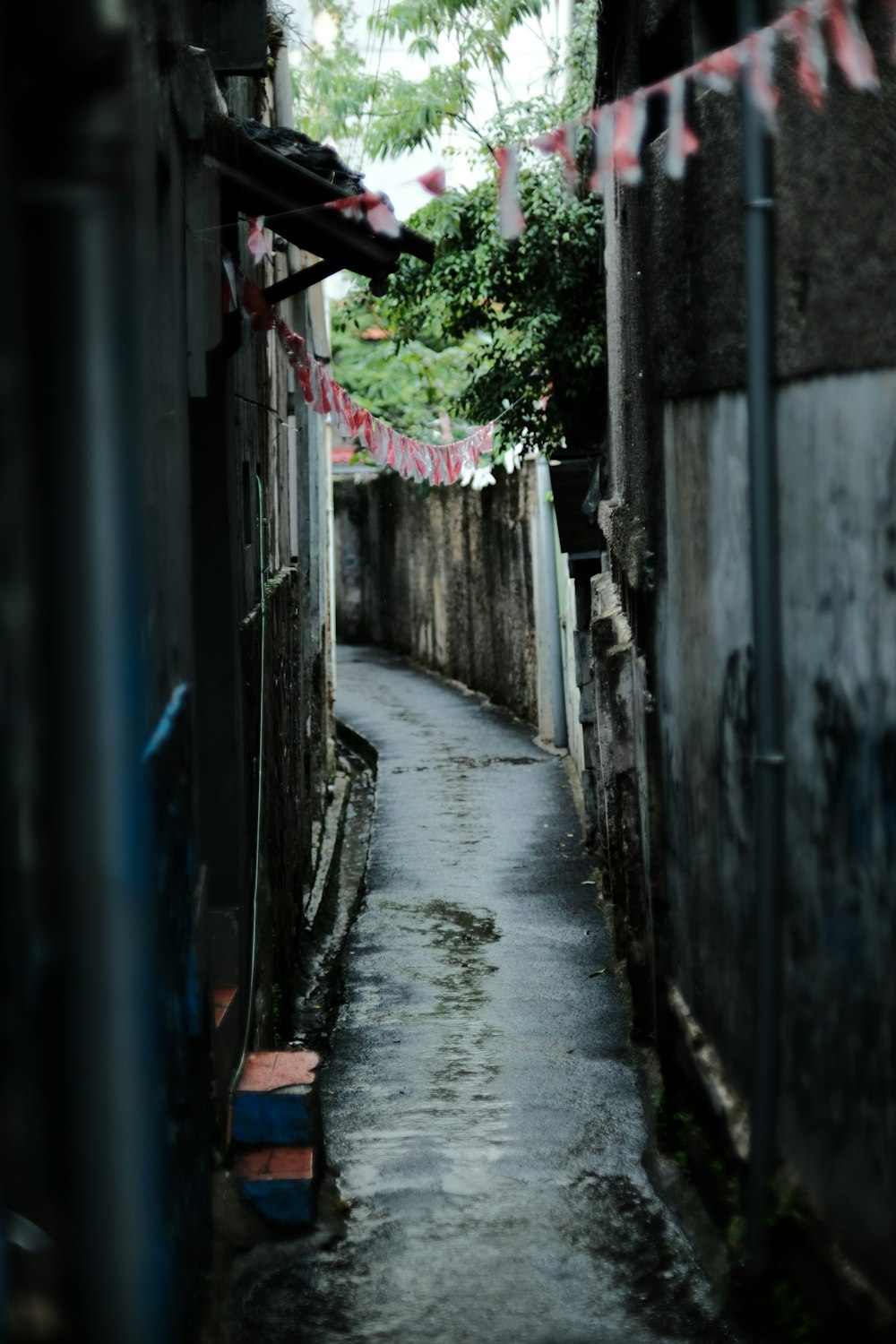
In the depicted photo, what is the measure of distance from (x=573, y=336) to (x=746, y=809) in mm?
8821

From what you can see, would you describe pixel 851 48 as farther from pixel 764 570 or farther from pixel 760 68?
pixel 764 570

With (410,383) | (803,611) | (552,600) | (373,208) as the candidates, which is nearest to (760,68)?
(803,611)

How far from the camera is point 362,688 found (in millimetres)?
23828

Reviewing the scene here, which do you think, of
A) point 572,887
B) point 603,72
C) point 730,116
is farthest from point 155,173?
point 572,887

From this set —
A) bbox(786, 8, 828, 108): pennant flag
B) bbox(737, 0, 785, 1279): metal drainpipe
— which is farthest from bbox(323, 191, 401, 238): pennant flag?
bbox(786, 8, 828, 108): pennant flag

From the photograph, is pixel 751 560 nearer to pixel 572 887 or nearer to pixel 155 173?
pixel 155 173

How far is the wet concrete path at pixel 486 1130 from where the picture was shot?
198 inches

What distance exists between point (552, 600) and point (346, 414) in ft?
21.5

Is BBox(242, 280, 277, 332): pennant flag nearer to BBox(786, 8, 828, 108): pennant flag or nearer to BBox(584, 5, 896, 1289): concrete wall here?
BBox(584, 5, 896, 1289): concrete wall

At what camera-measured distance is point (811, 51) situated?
421 cm

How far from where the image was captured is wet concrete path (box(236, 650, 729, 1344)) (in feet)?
16.5

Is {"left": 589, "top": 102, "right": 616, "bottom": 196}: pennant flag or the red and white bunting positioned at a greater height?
{"left": 589, "top": 102, "right": 616, "bottom": 196}: pennant flag

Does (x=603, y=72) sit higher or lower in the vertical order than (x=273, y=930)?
higher

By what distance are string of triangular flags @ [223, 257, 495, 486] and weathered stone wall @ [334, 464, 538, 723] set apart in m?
4.33
